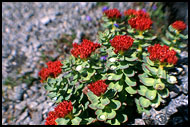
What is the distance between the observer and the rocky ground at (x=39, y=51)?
2949 mm

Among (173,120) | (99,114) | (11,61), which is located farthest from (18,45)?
(173,120)

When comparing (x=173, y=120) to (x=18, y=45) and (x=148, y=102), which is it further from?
(x=18, y=45)

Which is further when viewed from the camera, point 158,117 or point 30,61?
point 30,61

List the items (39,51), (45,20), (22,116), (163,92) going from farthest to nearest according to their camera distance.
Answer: (45,20) → (39,51) → (22,116) → (163,92)

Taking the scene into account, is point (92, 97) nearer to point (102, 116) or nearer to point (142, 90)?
point (102, 116)

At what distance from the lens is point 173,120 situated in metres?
2.80

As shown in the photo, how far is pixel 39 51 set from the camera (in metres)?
4.89

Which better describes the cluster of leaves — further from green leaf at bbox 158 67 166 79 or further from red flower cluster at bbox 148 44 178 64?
red flower cluster at bbox 148 44 178 64

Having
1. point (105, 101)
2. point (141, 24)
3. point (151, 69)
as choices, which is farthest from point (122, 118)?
point (141, 24)

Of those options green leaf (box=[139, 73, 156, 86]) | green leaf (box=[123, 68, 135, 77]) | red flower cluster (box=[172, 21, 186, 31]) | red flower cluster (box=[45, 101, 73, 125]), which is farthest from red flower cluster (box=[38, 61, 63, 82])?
red flower cluster (box=[172, 21, 186, 31])

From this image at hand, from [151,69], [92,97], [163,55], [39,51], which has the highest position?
[39,51]

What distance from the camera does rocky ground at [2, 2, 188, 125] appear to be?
9.68ft

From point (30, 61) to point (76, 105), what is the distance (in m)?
2.49

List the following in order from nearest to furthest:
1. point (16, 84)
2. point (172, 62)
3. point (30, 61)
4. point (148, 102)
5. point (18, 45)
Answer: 1. point (172, 62)
2. point (148, 102)
3. point (16, 84)
4. point (30, 61)
5. point (18, 45)
